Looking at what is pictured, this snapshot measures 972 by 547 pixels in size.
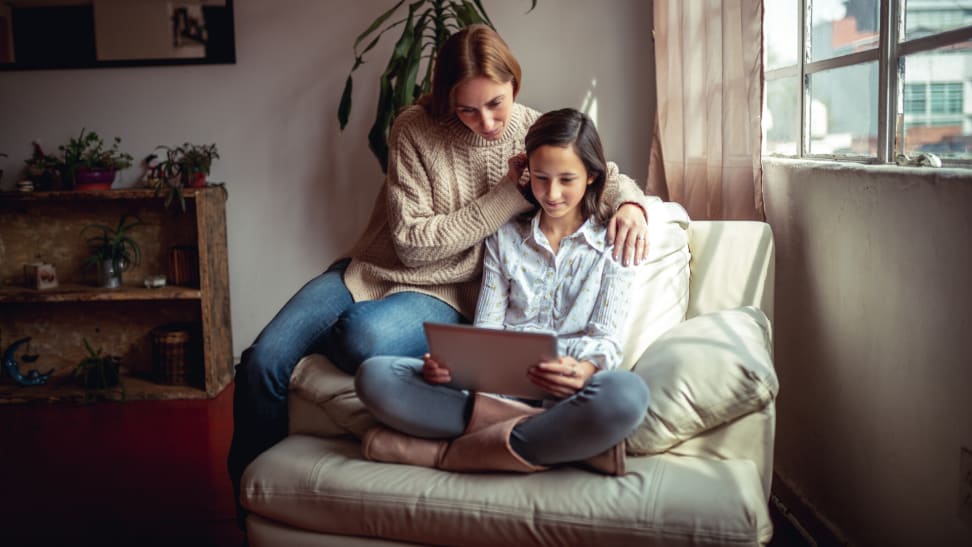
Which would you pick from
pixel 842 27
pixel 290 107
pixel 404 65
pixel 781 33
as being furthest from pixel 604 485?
pixel 290 107

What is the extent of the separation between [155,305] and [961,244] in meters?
3.06

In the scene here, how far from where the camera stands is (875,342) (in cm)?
158

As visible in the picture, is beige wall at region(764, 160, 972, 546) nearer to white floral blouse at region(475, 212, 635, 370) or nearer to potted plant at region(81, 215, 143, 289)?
white floral blouse at region(475, 212, 635, 370)

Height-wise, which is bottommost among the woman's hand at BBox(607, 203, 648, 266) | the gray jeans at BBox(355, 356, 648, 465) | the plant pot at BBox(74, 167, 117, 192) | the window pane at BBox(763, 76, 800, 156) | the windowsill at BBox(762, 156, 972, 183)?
the gray jeans at BBox(355, 356, 648, 465)

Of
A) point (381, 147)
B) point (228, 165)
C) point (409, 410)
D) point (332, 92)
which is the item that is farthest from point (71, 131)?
point (409, 410)

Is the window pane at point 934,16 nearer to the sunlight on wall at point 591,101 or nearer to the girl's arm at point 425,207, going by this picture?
the girl's arm at point 425,207

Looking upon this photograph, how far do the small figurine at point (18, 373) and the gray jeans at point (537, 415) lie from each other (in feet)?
7.79

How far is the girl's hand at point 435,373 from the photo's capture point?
1.54 metres

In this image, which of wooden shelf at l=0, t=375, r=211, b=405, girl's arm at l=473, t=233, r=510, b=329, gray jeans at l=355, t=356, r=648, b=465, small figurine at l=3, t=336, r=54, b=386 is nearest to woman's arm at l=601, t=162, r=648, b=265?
girl's arm at l=473, t=233, r=510, b=329

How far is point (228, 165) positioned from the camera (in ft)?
11.4

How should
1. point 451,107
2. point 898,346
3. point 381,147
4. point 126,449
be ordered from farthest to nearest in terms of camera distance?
point 381,147, point 126,449, point 451,107, point 898,346

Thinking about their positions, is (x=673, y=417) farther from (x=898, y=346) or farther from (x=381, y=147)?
(x=381, y=147)

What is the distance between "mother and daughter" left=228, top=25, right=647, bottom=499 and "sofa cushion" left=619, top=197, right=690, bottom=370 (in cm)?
11

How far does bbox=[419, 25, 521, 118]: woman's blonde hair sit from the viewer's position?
1.85 metres
